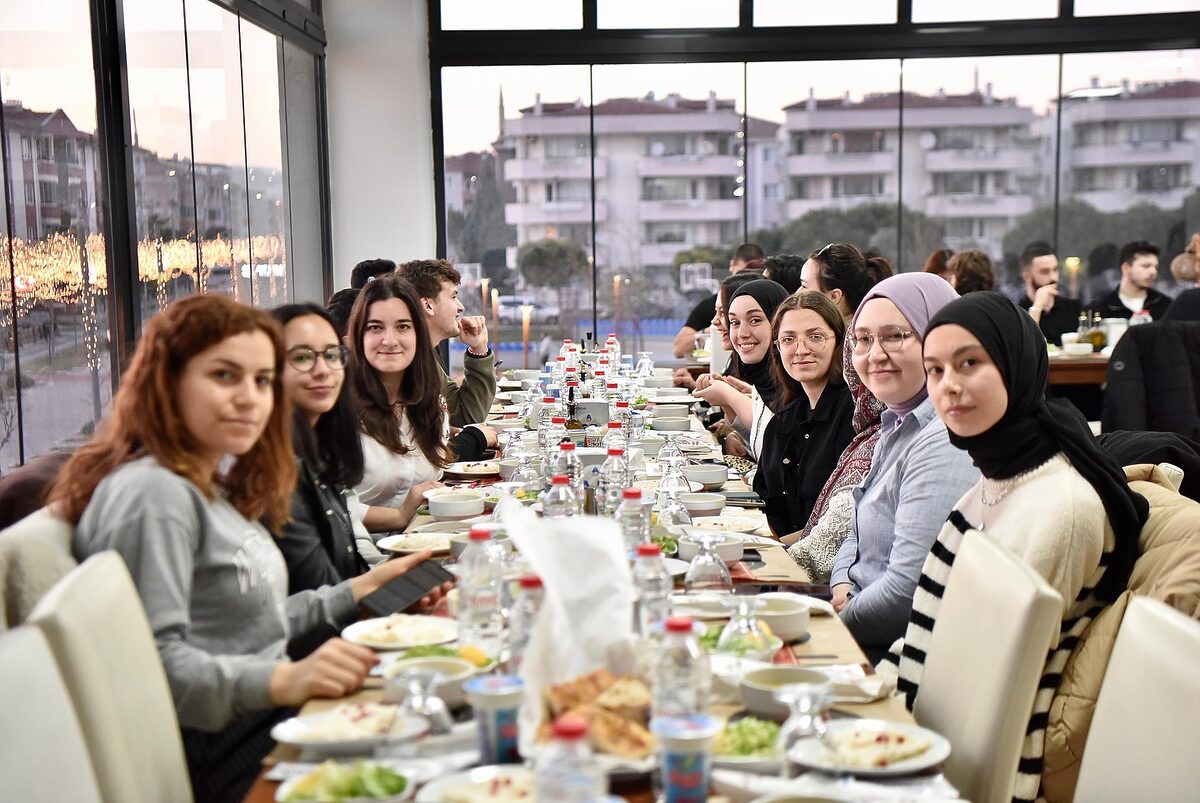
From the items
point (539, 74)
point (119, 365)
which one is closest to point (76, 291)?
point (119, 365)

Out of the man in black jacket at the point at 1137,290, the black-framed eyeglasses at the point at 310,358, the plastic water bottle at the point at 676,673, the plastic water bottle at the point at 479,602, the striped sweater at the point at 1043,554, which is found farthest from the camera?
the man in black jacket at the point at 1137,290

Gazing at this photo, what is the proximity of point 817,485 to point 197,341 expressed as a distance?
2.45 metres

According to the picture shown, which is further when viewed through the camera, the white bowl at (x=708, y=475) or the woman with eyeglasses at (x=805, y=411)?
the woman with eyeglasses at (x=805, y=411)

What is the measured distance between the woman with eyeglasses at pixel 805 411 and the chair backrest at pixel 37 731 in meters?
2.70

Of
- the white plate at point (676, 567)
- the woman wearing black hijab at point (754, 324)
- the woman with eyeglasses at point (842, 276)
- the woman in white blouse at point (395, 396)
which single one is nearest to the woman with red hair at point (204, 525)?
the white plate at point (676, 567)

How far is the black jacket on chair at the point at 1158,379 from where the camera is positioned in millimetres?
6137

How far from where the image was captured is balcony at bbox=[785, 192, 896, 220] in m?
9.62

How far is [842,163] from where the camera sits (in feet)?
31.4

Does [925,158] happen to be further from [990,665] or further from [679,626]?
[679,626]

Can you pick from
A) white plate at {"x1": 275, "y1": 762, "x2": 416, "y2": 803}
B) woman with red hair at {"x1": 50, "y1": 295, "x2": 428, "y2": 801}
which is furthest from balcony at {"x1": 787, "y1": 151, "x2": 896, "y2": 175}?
white plate at {"x1": 275, "y1": 762, "x2": 416, "y2": 803}

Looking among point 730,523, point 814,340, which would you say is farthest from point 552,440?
point 730,523

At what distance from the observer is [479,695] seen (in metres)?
1.60

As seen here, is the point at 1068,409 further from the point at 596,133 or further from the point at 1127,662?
the point at 596,133

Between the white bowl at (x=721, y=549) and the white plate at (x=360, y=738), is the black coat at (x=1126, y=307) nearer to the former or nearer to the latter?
the white bowl at (x=721, y=549)
